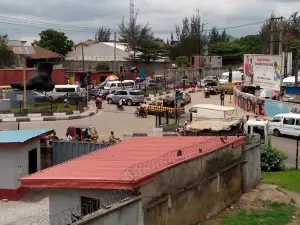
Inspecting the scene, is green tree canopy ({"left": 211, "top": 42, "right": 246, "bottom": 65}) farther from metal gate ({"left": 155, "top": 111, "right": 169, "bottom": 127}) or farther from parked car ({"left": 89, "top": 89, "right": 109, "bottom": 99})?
metal gate ({"left": 155, "top": 111, "right": 169, "bottom": 127})

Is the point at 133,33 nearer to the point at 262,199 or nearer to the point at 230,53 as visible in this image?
the point at 230,53

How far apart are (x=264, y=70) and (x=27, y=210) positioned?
28.8 metres

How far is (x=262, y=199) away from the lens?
14102 mm

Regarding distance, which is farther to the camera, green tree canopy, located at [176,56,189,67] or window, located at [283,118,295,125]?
green tree canopy, located at [176,56,189,67]

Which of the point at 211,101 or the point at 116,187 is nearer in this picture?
the point at 116,187

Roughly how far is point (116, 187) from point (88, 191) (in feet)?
3.29

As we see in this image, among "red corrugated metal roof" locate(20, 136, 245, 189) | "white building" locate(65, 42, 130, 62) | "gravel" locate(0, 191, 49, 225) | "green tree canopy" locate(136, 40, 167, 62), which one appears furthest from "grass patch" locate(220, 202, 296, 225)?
"white building" locate(65, 42, 130, 62)

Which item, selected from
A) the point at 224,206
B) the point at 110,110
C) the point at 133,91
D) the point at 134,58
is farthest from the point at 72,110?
the point at 134,58

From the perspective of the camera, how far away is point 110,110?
3847 centimetres

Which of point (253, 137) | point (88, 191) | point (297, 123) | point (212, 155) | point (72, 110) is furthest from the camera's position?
point (72, 110)

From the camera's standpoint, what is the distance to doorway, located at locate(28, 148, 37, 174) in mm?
16547

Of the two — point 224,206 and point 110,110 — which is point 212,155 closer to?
point 224,206

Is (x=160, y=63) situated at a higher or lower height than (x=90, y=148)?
higher

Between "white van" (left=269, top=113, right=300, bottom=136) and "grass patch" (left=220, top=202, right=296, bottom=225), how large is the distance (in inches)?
525
